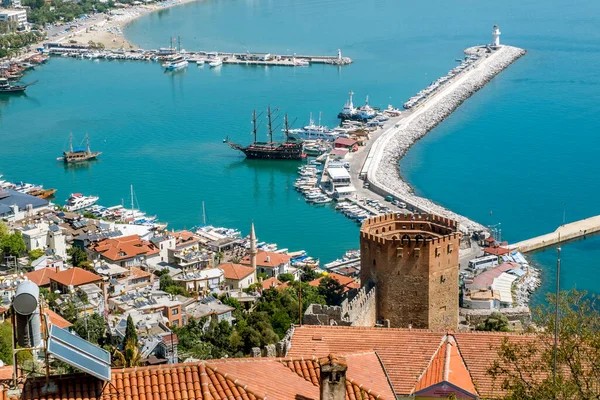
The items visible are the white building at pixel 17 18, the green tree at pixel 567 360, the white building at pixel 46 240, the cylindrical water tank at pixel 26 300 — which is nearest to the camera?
the cylindrical water tank at pixel 26 300

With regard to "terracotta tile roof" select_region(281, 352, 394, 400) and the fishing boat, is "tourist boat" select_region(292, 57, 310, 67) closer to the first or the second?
the fishing boat

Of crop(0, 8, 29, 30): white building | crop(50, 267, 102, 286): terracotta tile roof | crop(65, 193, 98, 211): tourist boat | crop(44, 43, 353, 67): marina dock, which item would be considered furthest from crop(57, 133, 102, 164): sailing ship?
crop(0, 8, 29, 30): white building

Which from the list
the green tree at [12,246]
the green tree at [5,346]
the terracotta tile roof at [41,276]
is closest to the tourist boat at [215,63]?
the green tree at [12,246]

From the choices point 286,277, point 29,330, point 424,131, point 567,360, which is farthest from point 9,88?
point 29,330

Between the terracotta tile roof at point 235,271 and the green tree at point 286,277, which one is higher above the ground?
the terracotta tile roof at point 235,271

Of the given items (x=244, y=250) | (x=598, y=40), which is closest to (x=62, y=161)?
(x=244, y=250)

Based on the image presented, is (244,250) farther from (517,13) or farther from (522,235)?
(517,13)

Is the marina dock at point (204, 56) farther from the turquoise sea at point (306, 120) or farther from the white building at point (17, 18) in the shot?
the white building at point (17, 18)

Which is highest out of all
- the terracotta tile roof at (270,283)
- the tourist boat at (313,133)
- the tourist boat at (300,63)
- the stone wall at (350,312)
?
the stone wall at (350,312)

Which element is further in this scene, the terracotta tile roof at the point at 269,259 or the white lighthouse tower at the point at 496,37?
the white lighthouse tower at the point at 496,37
